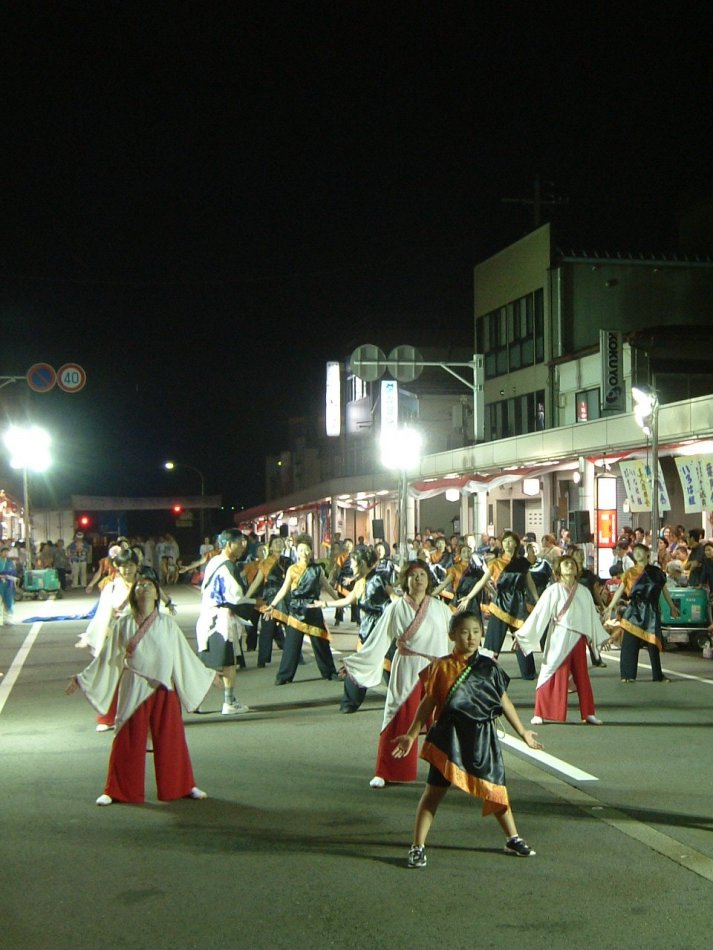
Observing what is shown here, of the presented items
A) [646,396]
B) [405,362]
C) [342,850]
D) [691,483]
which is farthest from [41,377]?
[342,850]

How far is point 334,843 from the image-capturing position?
649 cm

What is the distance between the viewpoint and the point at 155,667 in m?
7.76

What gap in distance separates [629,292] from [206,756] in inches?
1133

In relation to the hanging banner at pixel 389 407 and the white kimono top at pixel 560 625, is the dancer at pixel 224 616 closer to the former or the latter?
the white kimono top at pixel 560 625

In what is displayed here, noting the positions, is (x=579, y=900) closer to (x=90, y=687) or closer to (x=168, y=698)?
(x=168, y=698)

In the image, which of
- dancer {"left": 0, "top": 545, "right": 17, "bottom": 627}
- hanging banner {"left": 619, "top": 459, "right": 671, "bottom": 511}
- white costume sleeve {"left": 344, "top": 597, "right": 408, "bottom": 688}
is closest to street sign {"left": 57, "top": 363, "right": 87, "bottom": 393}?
dancer {"left": 0, "top": 545, "right": 17, "bottom": 627}

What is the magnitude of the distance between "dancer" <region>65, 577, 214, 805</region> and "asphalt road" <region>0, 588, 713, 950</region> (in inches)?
6.6

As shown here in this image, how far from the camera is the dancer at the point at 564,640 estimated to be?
35.4 ft

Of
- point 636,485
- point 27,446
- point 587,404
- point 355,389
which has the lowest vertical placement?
point 636,485

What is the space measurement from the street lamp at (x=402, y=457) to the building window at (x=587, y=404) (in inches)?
193

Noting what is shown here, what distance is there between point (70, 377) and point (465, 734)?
2795 centimetres

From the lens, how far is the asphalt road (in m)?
5.05

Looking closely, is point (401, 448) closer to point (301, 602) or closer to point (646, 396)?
point (646, 396)

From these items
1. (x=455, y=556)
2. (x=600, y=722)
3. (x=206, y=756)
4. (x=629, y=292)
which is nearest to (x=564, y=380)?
(x=629, y=292)
